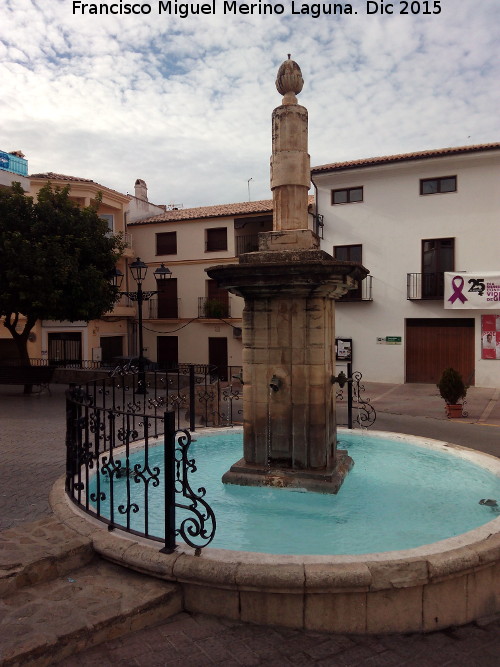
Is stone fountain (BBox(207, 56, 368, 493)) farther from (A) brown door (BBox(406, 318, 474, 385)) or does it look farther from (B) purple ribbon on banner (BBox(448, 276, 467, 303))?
(A) brown door (BBox(406, 318, 474, 385))

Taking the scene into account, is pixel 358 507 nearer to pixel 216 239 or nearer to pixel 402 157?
pixel 402 157

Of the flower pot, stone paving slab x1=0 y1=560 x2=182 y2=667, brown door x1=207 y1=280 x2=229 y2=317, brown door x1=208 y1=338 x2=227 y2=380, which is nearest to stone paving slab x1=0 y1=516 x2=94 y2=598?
stone paving slab x1=0 y1=560 x2=182 y2=667

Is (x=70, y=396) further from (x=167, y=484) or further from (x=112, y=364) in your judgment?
(x=112, y=364)

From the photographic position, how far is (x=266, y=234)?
6.11 meters

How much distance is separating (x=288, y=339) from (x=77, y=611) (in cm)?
352

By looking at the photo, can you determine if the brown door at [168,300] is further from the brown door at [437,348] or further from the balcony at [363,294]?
the brown door at [437,348]

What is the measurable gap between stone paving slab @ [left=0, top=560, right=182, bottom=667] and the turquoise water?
865 millimetres

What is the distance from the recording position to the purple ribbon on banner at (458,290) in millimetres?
20391

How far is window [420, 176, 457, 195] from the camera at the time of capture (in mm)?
20766

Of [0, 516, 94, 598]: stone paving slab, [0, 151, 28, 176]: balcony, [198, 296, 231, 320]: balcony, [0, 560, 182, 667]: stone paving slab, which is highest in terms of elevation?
[0, 151, 28, 176]: balcony

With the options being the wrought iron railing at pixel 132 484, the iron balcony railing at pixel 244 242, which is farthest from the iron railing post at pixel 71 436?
the iron balcony railing at pixel 244 242

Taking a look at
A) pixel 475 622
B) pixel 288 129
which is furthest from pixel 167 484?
pixel 288 129

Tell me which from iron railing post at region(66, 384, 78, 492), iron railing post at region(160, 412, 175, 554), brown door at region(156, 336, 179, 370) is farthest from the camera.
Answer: brown door at region(156, 336, 179, 370)

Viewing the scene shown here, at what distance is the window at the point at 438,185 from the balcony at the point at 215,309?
1150 centimetres
